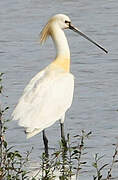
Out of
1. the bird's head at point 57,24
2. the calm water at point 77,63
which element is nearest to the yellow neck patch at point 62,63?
the bird's head at point 57,24

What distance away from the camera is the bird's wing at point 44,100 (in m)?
7.62

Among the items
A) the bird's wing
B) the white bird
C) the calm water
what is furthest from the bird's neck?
the calm water

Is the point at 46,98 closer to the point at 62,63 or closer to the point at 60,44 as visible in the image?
the point at 62,63

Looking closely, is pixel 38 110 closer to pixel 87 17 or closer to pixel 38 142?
pixel 38 142

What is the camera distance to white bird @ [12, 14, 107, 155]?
763 centimetres

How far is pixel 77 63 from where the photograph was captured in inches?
468

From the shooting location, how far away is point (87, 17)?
1491 centimetres

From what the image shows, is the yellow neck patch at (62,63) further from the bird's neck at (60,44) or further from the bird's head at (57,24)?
the bird's head at (57,24)

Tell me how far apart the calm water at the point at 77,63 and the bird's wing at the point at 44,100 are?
16.7 inches

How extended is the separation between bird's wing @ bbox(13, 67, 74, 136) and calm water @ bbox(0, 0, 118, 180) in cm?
42

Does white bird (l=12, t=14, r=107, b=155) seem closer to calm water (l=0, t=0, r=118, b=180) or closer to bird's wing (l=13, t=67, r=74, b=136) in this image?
bird's wing (l=13, t=67, r=74, b=136)

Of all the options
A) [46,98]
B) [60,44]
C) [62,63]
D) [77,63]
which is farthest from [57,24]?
[77,63]

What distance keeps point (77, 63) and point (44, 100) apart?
395 cm

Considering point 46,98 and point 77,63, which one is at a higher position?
point 46,98
